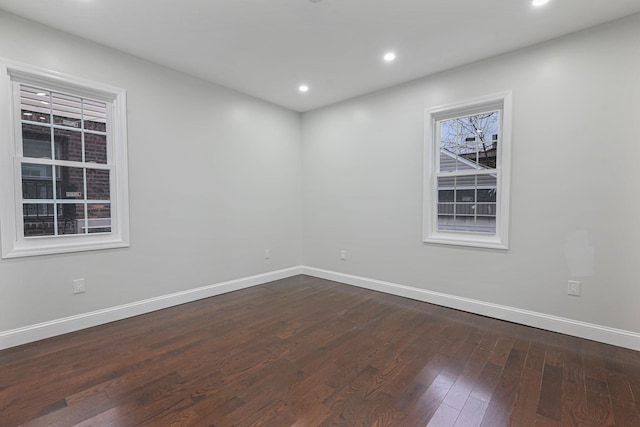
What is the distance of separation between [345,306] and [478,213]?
185 cm

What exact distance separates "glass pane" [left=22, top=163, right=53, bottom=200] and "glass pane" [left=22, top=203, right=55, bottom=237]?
9 centimetres

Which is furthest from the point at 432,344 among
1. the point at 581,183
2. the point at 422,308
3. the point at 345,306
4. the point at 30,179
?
the point at 30,179

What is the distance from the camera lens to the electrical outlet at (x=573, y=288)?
2650 millimetres

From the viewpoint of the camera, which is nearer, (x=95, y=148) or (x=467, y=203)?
(x=95, y=148)

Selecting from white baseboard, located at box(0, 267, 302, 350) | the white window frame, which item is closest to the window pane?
white baseboard, located at box(0, 267, 302, 350)

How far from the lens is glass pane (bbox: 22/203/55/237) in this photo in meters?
2.57

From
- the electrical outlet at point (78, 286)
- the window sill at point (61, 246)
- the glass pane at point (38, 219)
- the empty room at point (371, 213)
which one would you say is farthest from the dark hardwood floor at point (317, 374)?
the glass pane at point (38, 219)

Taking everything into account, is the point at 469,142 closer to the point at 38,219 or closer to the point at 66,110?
the point at 66,110

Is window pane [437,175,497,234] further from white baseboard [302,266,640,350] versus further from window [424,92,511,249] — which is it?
white baseboard [302,266,640,350]

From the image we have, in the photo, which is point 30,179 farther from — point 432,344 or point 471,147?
point 471,147

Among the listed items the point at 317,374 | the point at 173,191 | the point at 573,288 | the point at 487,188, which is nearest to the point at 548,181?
the point at 487,188

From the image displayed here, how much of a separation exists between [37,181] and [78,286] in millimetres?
1023

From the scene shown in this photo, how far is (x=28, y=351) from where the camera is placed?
2359 millimetres

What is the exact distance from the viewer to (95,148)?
2945 mm
